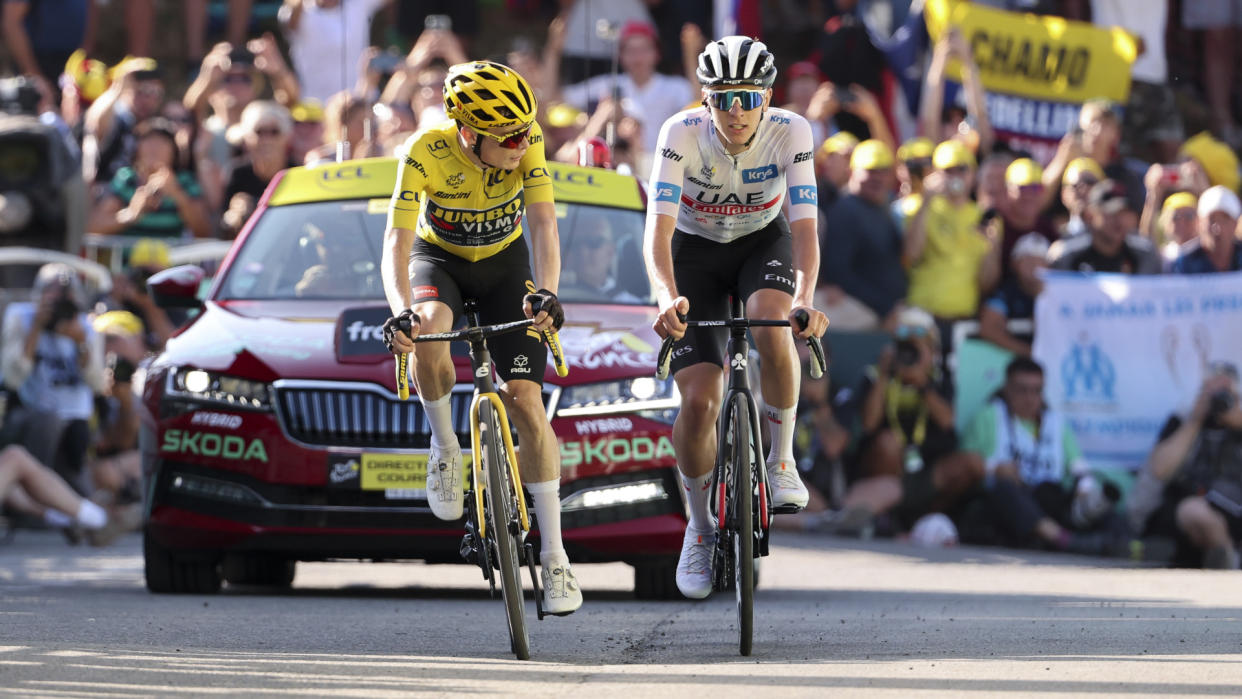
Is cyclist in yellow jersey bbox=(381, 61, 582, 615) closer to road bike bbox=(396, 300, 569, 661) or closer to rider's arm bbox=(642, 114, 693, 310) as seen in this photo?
road bike bbox=(396, 300, 569, 661)

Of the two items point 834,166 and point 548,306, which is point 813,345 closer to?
point 548,306

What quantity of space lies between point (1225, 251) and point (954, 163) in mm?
2162

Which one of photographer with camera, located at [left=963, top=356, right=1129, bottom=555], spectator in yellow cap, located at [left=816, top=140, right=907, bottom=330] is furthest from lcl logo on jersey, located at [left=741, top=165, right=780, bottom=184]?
spectator in yellow cap, located at [left=816, top=140, right=907, bottom=330]

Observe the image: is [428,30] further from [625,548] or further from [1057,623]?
[1057,623]

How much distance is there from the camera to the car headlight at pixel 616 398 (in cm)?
982

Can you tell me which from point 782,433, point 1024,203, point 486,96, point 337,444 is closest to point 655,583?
point 337,444

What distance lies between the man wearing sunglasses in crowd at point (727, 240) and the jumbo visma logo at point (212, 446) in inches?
91.4

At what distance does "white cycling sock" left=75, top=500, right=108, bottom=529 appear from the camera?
1408 cm

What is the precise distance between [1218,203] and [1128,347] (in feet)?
4.21

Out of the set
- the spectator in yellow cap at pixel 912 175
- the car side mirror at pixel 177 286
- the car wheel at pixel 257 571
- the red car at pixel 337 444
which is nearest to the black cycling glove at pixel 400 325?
the red car at pixel 337 444

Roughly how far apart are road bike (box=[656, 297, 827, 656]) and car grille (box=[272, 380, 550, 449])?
189 cm

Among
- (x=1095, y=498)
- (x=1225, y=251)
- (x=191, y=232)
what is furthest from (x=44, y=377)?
(x=1225, y=251)

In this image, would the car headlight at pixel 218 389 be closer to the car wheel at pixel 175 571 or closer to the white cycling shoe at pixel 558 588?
the car wheel at pixel 175 571

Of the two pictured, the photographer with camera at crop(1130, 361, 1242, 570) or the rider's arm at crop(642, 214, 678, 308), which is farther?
the photographer with camera at crop(1130, 361, 1242, 570)
